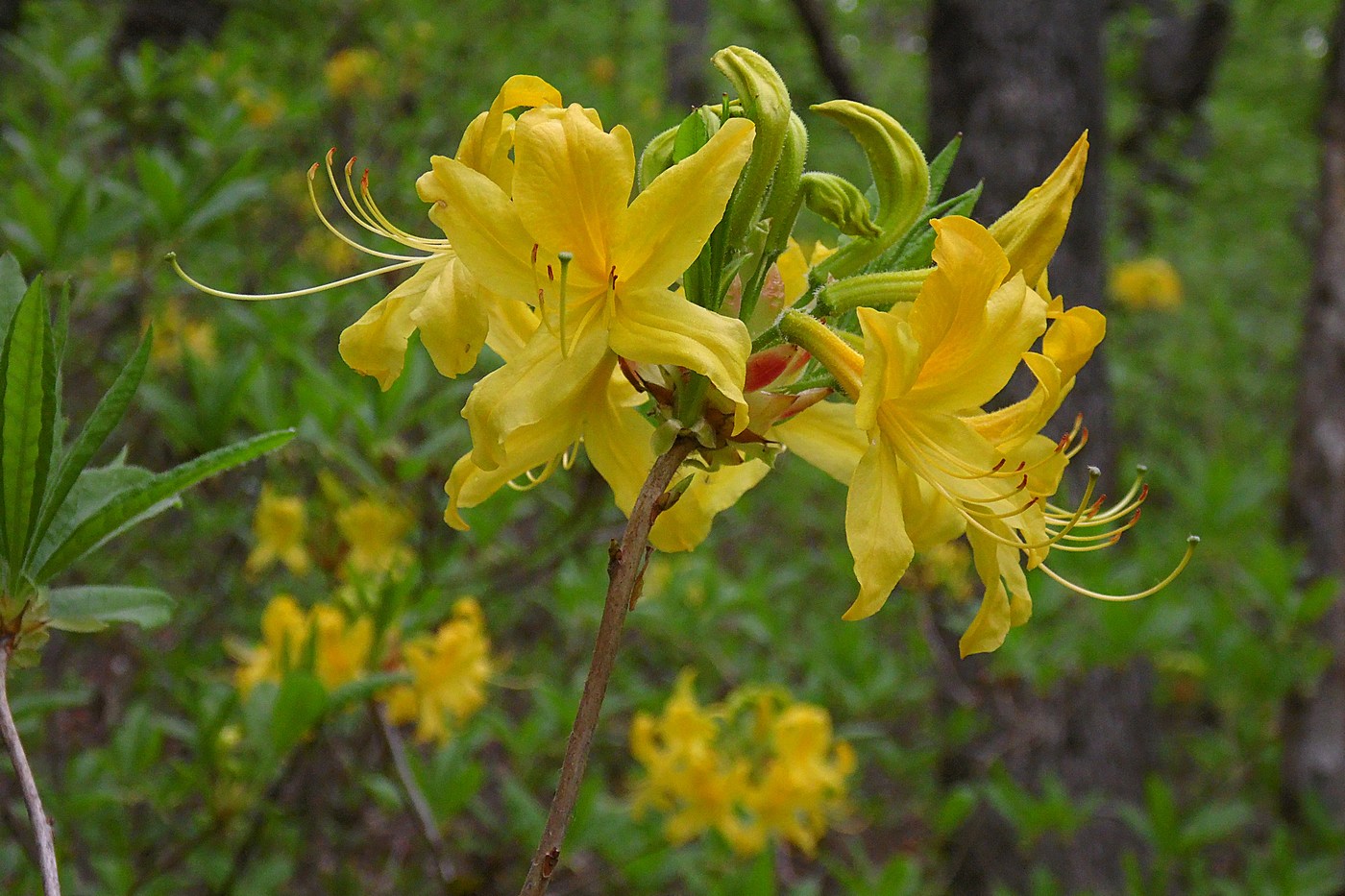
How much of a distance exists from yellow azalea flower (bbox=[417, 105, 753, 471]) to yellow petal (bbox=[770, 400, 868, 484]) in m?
0.21

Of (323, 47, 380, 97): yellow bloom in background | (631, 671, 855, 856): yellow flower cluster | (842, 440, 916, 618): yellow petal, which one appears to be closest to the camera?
(842, 440, 916, 618): yellow petal

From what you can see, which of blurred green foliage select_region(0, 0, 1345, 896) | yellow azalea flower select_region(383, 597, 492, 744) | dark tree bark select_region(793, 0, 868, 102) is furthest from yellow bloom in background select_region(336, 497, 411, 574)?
dark tree bark select_region(793, 0, 868, 102)

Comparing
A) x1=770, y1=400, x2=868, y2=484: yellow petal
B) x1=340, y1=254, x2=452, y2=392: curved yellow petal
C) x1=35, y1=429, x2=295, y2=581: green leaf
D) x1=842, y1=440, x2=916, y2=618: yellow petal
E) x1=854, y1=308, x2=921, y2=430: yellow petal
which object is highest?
x1=854, y1=308, x2=921, y2=430: yellow petal

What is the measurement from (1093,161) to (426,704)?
234 centimetres

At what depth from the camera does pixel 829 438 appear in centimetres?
94

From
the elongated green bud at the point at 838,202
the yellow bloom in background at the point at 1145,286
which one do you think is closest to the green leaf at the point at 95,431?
the elongated green bud at the point at 838,202

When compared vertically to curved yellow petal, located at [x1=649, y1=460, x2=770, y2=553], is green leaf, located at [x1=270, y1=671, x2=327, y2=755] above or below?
below

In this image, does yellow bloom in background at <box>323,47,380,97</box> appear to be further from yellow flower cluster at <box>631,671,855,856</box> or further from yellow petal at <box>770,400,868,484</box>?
yellow petal at <box>770,400,868,484</box>

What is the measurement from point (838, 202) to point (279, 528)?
84.7 inches

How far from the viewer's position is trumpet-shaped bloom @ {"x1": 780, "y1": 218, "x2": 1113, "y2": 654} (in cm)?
75

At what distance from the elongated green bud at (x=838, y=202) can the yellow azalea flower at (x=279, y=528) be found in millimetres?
2035

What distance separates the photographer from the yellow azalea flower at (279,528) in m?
2.62

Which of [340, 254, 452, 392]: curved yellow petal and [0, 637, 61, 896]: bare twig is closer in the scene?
[0, 637, 61, 896]: bare twig

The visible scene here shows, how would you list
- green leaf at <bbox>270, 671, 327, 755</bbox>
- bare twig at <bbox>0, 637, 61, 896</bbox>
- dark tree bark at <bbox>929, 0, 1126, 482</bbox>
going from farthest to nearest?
dark tree bark at <bbox>929, 0, 1126, 482</bbox> < green leaf at <bbox>270, 671, 327, 755</bbox> < bare twig at <bbox>0, 637, 61, 896</bbox>
